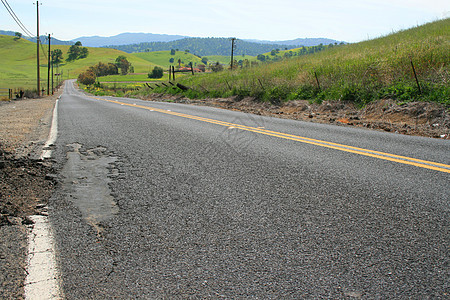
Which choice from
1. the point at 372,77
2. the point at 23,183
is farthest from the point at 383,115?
the point at 23,183

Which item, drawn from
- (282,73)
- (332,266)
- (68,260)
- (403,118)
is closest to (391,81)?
(403,118)

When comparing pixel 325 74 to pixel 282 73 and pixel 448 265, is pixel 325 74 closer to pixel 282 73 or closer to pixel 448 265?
pixel 282 73

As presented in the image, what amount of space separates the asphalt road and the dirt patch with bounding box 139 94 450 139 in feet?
10.4

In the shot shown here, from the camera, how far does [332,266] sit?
2477 mm

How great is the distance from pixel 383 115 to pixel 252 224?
9.24m

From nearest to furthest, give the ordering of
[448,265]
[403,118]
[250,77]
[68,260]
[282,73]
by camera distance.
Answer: [448,265] < [68,260] < [403,118] < [282,73] < [250,77]

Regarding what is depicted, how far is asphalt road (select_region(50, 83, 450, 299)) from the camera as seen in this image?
2.30 meters

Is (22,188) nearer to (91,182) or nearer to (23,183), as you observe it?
(23,183)

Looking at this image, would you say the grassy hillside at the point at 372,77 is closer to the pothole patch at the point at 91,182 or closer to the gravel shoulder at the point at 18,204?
the pothole patch at the point at 91,182

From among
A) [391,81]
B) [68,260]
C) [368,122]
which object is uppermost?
[391,81]

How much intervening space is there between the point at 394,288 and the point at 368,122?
903cm

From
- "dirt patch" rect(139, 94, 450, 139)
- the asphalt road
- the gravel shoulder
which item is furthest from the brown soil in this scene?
"dirt patch" rect(139, 94, 450, 139)

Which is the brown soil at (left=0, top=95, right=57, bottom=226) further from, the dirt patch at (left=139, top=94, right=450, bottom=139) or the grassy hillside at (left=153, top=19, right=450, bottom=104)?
the grassy hillside at (left=153, top=19, right=450, bottom=104)

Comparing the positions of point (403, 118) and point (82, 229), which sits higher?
point (403, 118)
